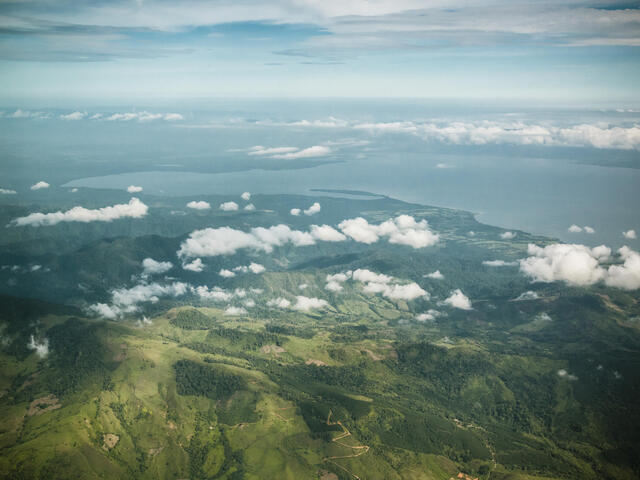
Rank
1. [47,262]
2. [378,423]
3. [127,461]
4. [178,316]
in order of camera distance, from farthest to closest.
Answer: [47,262], [178,316], [378,423], [127,461]

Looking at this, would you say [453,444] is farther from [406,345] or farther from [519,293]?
[519,293]

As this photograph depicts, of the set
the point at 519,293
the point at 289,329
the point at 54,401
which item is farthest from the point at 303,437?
the point at 519,293

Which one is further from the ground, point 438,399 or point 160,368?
point 160,368

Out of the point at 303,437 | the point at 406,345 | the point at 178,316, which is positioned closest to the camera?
the point at 303,437

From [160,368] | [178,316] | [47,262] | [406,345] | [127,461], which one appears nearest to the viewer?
[127,461]

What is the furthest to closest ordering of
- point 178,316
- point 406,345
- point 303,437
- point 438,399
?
point 178,316, point 406,345, point 438,399, point 303,437

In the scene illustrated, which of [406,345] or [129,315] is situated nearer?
[406,345]

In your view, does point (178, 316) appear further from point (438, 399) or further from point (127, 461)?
point (438, 399)

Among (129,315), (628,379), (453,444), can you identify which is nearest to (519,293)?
(628,379)

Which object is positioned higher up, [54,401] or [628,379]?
[54,401]
